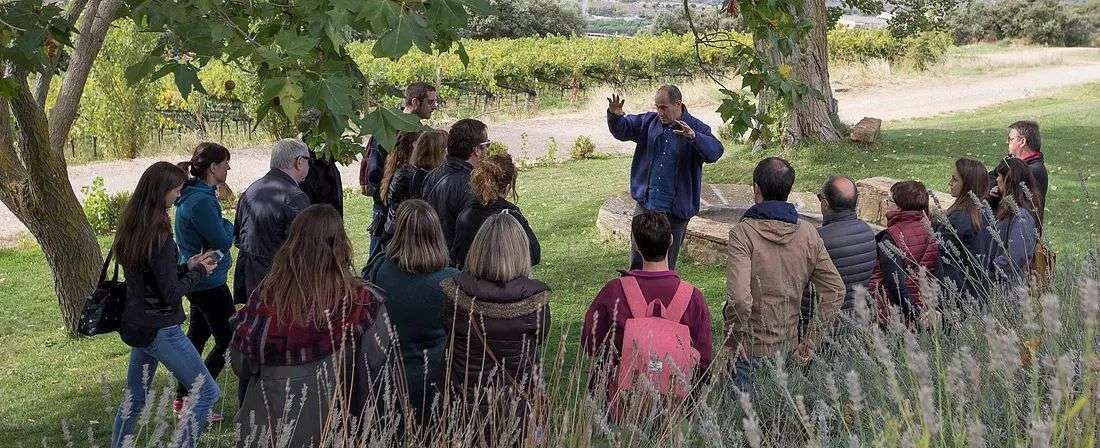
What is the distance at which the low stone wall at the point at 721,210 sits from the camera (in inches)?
407

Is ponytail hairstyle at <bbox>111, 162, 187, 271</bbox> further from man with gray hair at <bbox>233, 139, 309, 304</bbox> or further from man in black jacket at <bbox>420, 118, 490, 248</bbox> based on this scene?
man in black jacket at <bbox>420, 118, 490, 248</bbox>

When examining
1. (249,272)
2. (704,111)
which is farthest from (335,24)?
(704,111)

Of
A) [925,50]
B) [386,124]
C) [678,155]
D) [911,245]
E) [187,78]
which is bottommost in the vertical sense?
[925,50]

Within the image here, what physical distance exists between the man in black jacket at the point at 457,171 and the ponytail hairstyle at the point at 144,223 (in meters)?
1.78

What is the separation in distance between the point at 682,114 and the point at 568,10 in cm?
4639

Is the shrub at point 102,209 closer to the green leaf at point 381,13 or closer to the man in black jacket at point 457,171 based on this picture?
the man in black jacket at point 457,171

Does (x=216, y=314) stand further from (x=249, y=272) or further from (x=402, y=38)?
(x=402, y=38)

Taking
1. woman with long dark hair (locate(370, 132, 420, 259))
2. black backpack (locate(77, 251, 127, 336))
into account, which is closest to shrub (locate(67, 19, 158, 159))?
woman with long dark hair (locate(370, 132, 420, 259))

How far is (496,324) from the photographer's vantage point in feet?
14.0

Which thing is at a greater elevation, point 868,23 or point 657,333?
point 657,333

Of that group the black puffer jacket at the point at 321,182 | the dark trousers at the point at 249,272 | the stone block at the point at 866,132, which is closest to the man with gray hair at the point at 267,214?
the dark trousers at the point at 249,272

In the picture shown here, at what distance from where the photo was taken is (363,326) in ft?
13.1

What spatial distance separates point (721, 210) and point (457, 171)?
581 cm

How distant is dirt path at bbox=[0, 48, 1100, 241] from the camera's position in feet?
61.9
